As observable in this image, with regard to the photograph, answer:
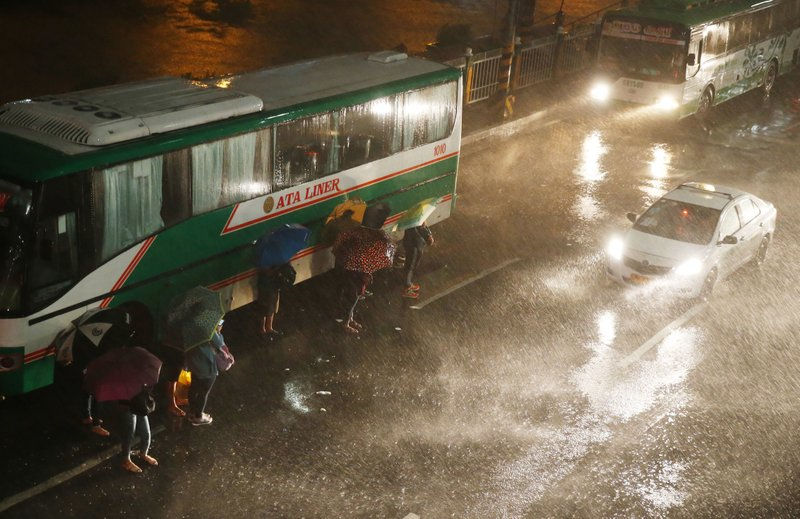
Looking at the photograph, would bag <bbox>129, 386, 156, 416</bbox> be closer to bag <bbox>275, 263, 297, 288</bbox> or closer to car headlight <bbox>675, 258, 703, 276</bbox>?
bag <bbox>275, 263, 297, 288</bbox>

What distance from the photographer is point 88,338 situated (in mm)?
9414

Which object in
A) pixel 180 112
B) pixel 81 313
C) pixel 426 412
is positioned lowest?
pixel 426 412

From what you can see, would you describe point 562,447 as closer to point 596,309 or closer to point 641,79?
point 596,309

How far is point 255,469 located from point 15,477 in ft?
7.47

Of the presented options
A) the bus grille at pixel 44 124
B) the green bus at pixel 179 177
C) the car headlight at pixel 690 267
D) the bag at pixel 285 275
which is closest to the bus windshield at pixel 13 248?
the green bus at pixel 179 177

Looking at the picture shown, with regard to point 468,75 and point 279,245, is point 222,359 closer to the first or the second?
point 279,245

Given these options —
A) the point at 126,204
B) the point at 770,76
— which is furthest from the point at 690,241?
the point at 770,76

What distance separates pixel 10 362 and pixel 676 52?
18285 mm

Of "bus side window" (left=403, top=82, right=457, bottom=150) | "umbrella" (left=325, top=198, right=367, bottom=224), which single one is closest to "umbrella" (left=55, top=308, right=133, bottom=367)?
"umbrella" (left=325, top=198, right=367, bottom=224)

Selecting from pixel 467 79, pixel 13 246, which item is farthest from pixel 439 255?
pixel 467 79

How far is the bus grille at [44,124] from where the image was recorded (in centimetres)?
977

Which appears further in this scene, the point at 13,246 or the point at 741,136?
the point at 741,136

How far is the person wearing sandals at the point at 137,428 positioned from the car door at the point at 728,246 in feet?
28.2

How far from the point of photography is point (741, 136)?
2355 centimetres
